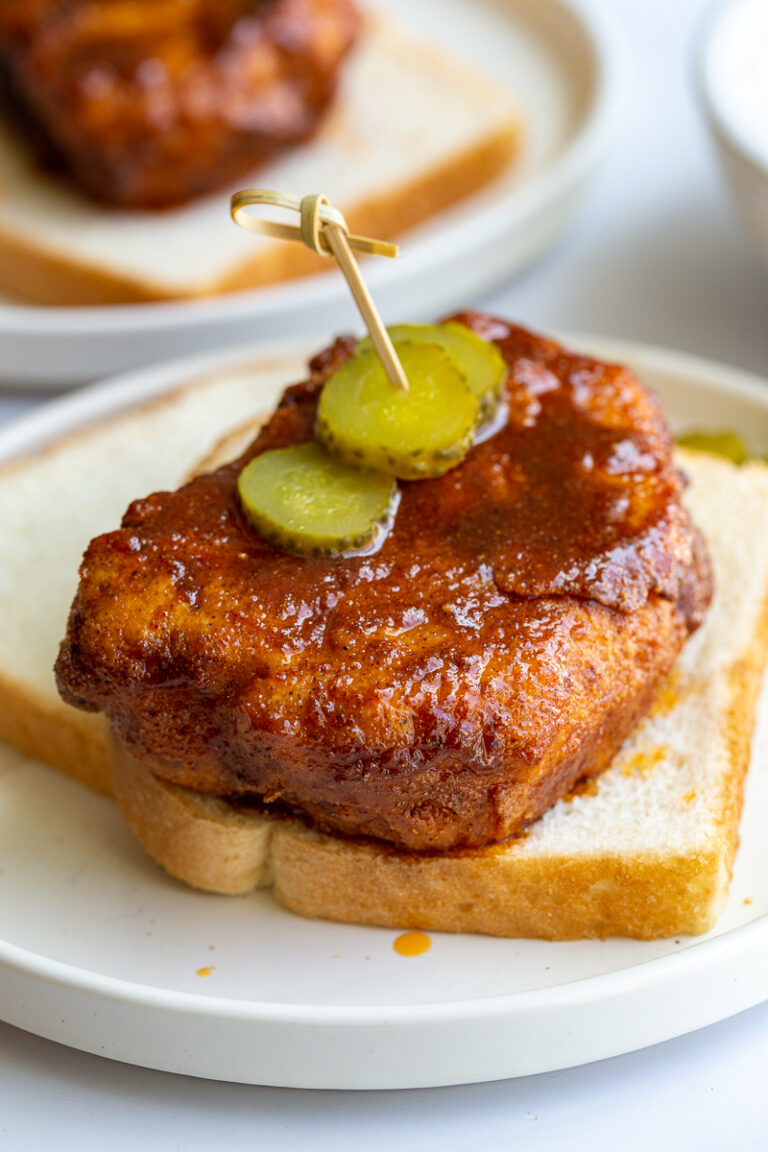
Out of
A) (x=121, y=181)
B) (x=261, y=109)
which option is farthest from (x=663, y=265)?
(x=121, y=181)

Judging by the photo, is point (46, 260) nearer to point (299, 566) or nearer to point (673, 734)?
point (299, 566)

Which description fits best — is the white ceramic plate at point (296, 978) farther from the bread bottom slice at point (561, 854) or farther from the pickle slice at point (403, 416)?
the pickle slice at point (403, 416)

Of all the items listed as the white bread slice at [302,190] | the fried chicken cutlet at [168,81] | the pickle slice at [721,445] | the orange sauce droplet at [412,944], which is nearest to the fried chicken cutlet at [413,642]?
the orange sauce droplet at [412,944]

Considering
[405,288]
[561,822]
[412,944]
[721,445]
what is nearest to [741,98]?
[405,288]

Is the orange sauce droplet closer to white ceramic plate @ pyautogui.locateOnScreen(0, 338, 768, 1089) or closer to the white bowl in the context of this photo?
white ceramic plate @ pyautogui.locateOnScreen(0, 338, 768, 1089)

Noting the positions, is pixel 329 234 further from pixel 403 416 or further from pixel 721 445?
pixel 721 445

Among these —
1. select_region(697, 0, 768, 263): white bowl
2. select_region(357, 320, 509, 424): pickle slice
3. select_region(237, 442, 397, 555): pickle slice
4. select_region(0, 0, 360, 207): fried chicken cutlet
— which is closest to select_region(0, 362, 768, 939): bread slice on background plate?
select_region(237, 442, 397, 555): pickle slice
